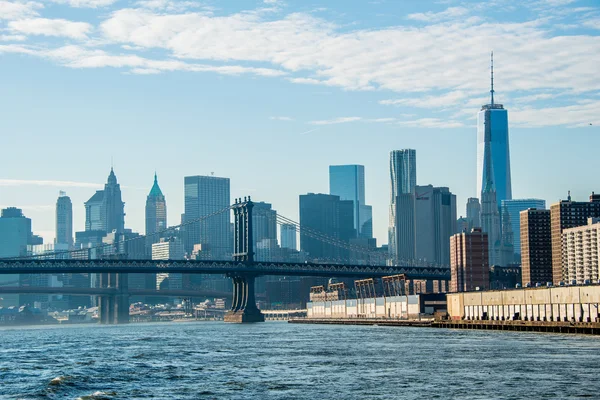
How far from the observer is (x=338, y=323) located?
614ft

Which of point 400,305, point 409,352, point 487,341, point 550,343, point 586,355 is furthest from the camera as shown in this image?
point 400,305

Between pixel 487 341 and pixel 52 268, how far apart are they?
110m

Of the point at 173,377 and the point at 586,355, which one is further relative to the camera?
the point at 586,355

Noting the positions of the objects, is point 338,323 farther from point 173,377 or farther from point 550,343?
point 173,377

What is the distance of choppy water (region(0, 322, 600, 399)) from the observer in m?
49.8

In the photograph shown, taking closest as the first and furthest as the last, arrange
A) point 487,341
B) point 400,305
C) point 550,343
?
point 550,343
point 487,341
point 400,305

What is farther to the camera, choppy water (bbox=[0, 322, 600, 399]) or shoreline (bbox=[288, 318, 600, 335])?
shoreline (bbox=[288, 318, 600, 335])

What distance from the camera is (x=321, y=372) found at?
60.1 metres

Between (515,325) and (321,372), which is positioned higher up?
(515,325)

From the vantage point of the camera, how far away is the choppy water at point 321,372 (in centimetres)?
4978

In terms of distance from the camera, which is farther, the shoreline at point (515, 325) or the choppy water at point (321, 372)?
the shoreline at point (515, 325)

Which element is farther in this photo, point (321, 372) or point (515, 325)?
point (515, 325)

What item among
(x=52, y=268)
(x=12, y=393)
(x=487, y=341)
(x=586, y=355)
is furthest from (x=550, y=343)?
(x=52, y=268)

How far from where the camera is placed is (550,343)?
3263 inches
